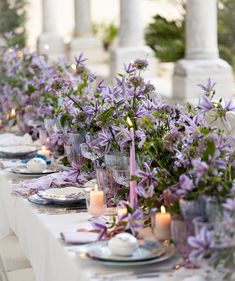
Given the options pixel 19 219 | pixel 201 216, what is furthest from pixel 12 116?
pixel 201 216

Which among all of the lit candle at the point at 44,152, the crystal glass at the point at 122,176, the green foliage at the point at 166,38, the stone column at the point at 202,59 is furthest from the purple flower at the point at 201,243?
the green foliage at the point at 166,38

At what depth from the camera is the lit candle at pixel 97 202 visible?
3.03m

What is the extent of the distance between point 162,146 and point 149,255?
0.67 meters

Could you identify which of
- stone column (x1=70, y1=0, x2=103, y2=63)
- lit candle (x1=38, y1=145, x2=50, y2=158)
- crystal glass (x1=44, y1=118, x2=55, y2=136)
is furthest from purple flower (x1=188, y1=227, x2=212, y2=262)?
stone column (x1=70, y1=0, x2=103, y2=63)

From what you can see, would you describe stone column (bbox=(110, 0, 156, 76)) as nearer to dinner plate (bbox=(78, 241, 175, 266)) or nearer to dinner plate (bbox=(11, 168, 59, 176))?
dinner plate (bbox=(11, 168, 59, 176))

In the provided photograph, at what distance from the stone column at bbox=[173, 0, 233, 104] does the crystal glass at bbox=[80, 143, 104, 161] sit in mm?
3475

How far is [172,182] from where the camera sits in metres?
2.85

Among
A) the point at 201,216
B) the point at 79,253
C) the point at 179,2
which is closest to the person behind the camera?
the point at 201,216

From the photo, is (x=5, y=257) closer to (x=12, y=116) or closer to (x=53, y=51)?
(x=12, y=116)

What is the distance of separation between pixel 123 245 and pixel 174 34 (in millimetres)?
10421

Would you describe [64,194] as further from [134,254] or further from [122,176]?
[134,254]

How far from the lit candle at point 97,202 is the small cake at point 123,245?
16.8 inches

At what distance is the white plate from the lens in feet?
15.3

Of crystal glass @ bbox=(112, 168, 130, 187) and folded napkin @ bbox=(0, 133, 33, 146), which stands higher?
crystal glass @ bbox=(112, 168, 130, 187)
